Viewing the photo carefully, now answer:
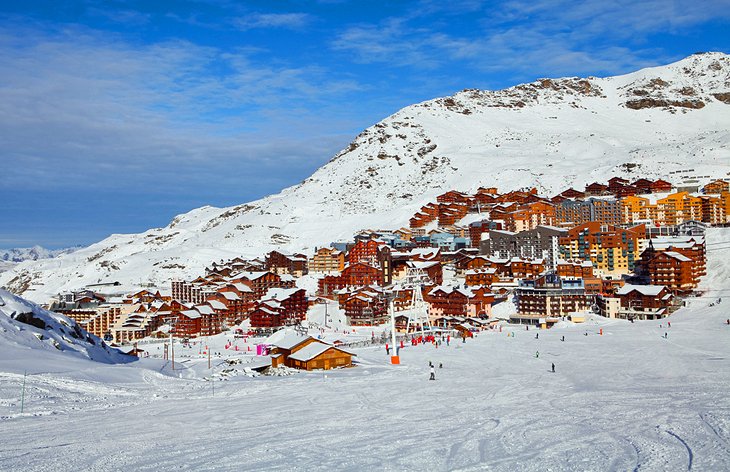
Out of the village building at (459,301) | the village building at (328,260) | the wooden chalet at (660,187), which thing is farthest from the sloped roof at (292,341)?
the wooden chalet at (660,187)

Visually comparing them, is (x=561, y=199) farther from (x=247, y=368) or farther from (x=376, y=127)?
(x=247, y=368)

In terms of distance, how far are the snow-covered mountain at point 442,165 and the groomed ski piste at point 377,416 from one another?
8529 centimetres

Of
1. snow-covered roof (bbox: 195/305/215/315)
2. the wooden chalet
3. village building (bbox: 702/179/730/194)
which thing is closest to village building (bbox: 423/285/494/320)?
snow-covered roof (bbox: 195/305/215/315)

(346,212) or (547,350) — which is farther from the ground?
(346,212)

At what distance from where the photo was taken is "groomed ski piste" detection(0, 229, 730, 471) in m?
11.8

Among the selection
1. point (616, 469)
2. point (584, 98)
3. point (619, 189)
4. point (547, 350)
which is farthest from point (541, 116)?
point (616, 469)

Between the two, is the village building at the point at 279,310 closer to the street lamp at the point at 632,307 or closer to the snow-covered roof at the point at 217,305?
the snow-covered roof at the point at 217,305

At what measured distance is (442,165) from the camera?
5871 inches

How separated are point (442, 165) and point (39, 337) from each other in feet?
412

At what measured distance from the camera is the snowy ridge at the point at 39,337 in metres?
26.5

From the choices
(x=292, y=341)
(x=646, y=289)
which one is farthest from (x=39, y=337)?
(x=646, y=289)

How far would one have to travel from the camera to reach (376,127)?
177375mm

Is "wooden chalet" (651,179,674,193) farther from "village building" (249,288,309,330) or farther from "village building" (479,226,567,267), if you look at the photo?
"village building" (249,288,309,330)

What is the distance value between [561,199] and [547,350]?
75.0 m
